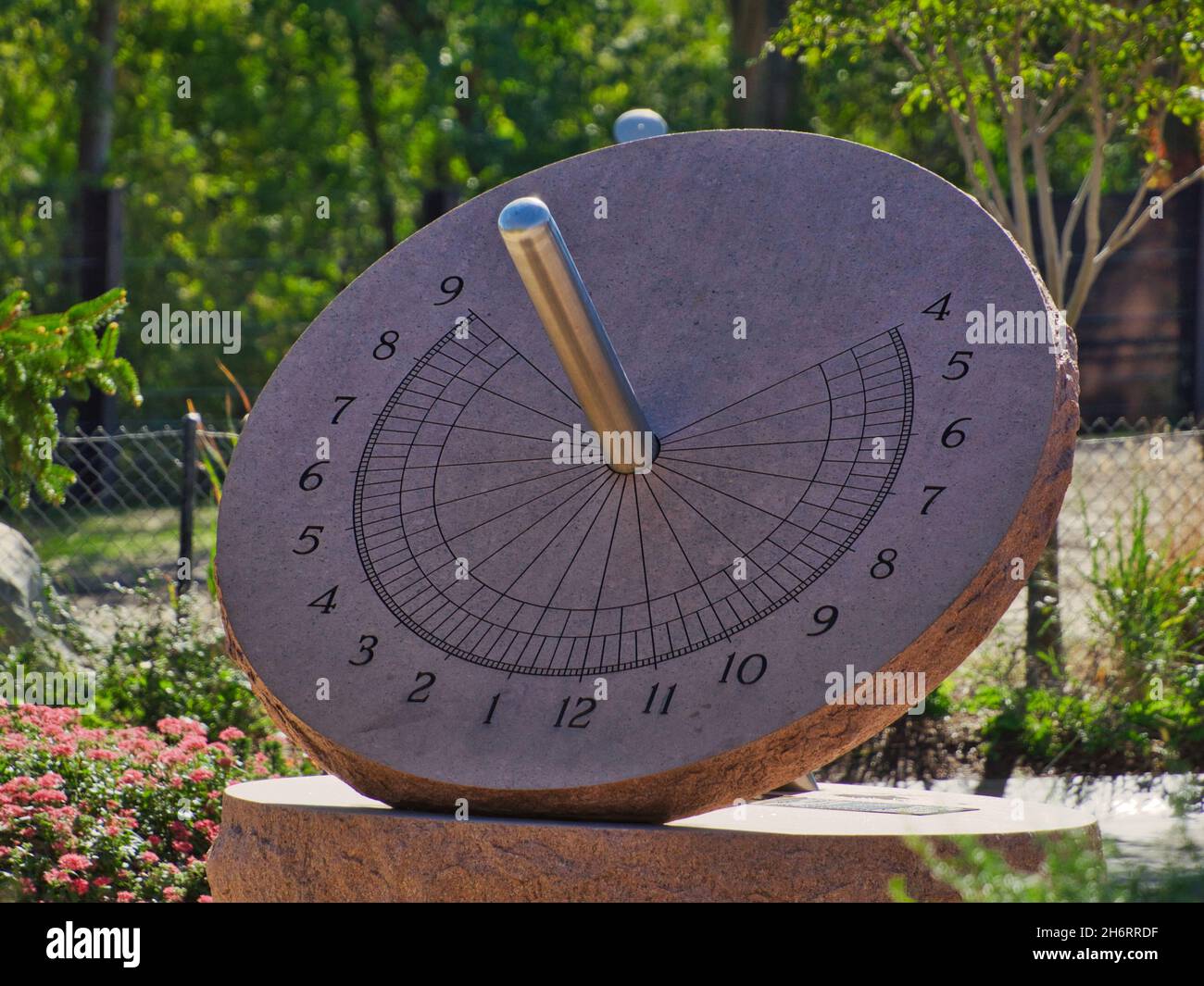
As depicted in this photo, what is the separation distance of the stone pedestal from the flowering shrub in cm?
95

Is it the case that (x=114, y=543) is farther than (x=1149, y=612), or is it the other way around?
(x=114, y=543)

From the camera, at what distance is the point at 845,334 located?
4.00 m

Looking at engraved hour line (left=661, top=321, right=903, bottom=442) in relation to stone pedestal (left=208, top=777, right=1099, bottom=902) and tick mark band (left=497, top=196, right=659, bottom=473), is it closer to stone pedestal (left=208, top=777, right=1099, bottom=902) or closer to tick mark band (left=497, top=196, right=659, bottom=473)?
tick mark band (left=497, top=196, right=659, bottom=473)

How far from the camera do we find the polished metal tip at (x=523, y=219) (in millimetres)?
3693

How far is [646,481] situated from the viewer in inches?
159

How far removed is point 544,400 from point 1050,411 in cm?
136

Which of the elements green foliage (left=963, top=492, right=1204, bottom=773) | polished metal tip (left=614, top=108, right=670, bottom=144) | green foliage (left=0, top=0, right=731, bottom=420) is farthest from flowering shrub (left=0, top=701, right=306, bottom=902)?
green foliage (left=0, top=0, right=731, bottom=420)

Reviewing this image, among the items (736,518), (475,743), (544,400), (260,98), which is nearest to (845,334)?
(736,518)

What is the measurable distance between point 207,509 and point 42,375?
263 inches

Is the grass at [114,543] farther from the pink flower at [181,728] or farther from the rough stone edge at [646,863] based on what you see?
the rough stone edge at [646,863]

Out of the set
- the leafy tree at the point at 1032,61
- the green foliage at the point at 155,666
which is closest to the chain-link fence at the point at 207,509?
the green foliage at the point at 155,666

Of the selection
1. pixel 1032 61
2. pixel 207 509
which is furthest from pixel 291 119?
pixel 1032 61

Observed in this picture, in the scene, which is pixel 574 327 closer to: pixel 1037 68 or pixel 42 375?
pixel 42 375

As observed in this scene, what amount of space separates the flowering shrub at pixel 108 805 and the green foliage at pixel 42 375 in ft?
3.09
